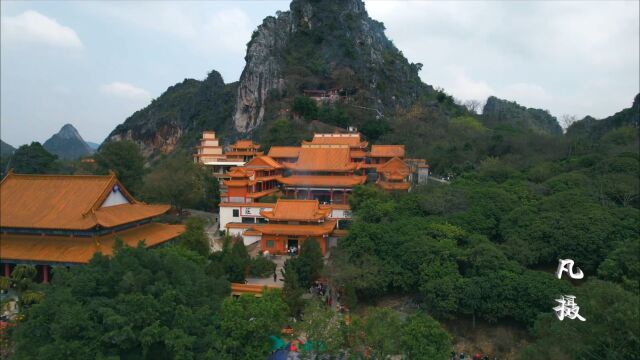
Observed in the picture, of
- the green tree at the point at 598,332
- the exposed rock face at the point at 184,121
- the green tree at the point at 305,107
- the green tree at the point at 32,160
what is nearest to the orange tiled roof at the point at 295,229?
the green tree at the point at 598,332

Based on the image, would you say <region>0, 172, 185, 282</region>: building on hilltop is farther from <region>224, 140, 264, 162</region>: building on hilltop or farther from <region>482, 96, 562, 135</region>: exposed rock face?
<region>482, 96, 562, 135</region>: exposed rock face

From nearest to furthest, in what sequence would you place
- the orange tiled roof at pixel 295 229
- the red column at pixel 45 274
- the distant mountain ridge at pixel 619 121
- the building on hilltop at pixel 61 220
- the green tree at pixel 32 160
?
the building on hilltop at pixel 61 220, the red column at pixel 45 274, the orange tiled roof at pixel 295 229, the green tree at pixel 32 160, the distant mountain ridge at pixel 619 121

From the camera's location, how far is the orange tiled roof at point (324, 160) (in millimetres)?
29078

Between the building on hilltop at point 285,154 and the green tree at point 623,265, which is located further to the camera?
the building on hilltop at point 285,154

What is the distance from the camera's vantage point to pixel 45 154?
37.5 m

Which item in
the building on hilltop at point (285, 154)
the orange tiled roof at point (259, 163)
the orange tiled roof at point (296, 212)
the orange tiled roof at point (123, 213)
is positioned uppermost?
the building on hilltop at point (285, 154)

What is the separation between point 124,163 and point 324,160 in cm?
1499

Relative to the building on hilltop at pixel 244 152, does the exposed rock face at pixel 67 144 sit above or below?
above

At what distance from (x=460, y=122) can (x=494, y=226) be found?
32.3m

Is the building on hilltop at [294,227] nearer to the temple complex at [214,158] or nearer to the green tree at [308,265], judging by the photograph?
the green tree at [308,265]

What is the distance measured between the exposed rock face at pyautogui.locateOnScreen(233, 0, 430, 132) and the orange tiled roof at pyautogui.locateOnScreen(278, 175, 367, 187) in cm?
2358

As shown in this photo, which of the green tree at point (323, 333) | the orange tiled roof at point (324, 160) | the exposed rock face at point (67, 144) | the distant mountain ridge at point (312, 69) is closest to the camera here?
the green tree at point (323, 333)

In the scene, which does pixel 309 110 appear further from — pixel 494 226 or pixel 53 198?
pixel 53 198

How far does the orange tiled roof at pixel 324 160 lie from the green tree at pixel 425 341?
1754 centimetres
